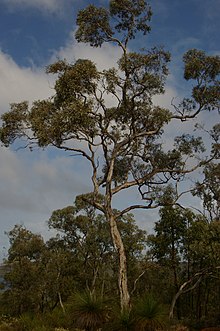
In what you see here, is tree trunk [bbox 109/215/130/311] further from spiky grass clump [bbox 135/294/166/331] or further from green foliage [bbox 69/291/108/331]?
spiky grass clump [bbox 135/294/166/331]

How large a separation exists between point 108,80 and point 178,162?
5.36 metres

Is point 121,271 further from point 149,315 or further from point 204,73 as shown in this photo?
point 204,73

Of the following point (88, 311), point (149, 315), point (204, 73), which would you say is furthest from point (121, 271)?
point (204, 73)

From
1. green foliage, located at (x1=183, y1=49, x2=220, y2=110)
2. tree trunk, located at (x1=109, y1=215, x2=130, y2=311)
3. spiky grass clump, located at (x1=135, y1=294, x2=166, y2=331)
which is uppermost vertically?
green foliage, located at (x1=183, y1=49, x2=220, y2=110)

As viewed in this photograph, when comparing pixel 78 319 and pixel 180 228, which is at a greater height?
pixel 180 228

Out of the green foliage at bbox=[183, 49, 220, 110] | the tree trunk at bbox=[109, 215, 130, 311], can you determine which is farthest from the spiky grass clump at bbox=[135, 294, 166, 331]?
the green foliage at bbox=[183, 49, 220, 110]

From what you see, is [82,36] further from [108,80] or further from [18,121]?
[18,121]

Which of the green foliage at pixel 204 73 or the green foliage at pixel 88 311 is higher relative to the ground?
the green foliage at pixel 204 73

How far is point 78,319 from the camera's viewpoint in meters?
13.0

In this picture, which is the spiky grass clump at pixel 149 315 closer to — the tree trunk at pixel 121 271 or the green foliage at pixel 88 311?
the green foliage at pixel 88 311

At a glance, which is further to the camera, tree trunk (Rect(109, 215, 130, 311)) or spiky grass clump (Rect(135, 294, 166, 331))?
tree trunk (Rect(109, 215, 130, 311))

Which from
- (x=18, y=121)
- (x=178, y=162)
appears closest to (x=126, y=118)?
(x=178, y=162)

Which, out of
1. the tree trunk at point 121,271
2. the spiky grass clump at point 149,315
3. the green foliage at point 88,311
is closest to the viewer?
the spiky grass clump at point 149,315

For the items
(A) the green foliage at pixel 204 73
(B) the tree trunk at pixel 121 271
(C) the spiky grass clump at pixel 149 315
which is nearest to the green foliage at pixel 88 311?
(C) the spiky grass clump at pixel 149 315
